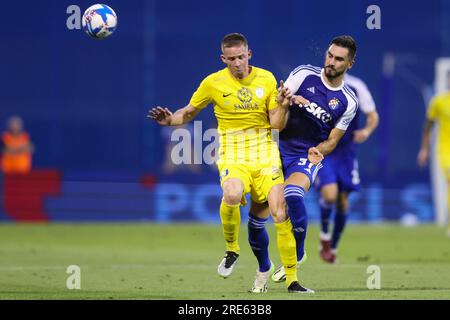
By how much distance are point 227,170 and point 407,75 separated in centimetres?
1516

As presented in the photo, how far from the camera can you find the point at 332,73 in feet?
35.5

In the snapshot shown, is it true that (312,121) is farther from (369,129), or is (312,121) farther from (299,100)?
(369,129)

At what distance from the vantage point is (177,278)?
1180 centimetres

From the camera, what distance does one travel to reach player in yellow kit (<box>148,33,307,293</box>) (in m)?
10.3

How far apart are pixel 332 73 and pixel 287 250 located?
1871 mm

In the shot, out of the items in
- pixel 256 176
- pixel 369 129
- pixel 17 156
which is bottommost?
pixel 17 156

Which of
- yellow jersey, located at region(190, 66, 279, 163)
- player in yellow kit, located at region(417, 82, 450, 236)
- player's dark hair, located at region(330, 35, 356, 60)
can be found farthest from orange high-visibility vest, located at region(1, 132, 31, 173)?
player's dark hair, located at region(330, 35, 356, 60)

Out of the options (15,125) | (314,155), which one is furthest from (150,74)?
(314,155)

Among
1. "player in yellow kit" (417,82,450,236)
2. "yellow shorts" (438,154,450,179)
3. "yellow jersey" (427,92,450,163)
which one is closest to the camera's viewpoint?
"player in yellow kit" (417,82,450,236)

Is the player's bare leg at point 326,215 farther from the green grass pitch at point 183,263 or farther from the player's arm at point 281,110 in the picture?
the player's arm at point 281,110

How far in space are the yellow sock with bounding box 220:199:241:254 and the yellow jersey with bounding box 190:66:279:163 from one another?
0.51m

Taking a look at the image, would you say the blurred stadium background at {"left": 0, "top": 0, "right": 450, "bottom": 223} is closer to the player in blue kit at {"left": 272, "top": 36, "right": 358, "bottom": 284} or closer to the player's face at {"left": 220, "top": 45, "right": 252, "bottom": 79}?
the player in blue kit at {"left": 272, "top": 36, "right": 358, "bottom": 284}
